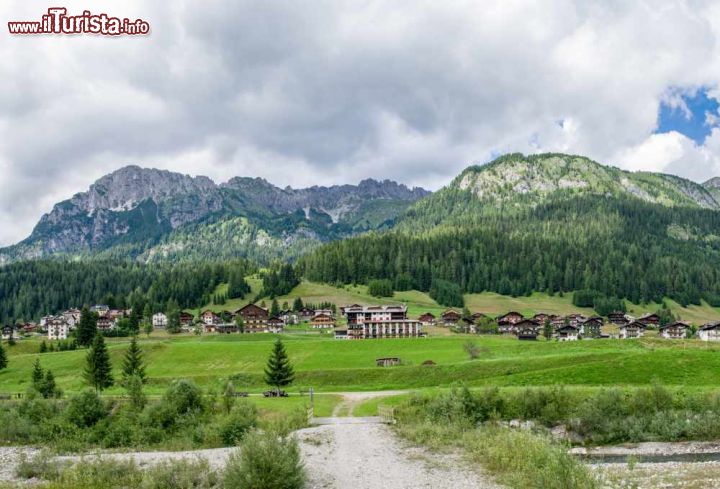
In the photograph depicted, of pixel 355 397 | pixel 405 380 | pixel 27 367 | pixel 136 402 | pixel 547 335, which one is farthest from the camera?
pixel 547 335

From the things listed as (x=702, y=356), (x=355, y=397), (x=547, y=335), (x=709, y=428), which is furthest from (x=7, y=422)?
(x=547, y=335)

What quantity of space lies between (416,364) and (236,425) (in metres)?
54.1

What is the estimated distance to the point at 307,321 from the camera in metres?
200

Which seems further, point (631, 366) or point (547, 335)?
point (547, 335)

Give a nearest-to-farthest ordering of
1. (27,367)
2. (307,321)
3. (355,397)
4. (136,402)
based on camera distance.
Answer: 1. (136,402)
2. (355,397)
3. (27,367)
4. (307,321)

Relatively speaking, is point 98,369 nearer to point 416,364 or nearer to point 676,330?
point 416,364

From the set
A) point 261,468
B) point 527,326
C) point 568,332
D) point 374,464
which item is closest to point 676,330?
point 568,332

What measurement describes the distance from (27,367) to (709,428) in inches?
5103

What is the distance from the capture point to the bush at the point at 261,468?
1173 inches

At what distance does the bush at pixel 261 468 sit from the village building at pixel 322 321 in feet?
495

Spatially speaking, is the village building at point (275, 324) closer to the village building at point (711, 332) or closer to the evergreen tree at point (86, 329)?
the evergreen tree at point (86, 329)

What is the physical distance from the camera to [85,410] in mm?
60469

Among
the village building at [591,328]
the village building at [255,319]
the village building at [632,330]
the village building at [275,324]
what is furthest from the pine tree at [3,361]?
the village building at [632,330]

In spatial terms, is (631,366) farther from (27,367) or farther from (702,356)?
(27,367)
